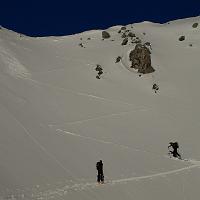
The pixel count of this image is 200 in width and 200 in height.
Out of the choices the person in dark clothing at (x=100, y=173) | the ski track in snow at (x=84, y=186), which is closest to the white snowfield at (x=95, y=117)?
the ski track in snow at (x=84, y=186)

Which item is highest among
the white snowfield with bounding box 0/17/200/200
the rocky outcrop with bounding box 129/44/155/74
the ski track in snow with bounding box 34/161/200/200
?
the rocky outcrop with bounding box 129/44/155/74

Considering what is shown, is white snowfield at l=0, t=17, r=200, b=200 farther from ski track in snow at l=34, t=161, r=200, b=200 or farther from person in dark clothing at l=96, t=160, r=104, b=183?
person in dark clothing at l=96, t=160, r=104, b=183

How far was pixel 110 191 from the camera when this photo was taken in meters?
22.7

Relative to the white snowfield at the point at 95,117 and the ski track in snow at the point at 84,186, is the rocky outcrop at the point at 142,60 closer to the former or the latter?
the white snowfield at the point at 95,117

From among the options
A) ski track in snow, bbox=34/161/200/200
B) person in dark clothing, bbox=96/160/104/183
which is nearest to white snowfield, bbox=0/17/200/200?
ski track in snow, bbox=34/161/200/200

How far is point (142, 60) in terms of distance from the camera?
4172 centimetres

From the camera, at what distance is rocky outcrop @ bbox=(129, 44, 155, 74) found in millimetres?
41531

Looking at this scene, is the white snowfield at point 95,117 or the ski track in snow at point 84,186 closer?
the ski track in snow at point 84,186

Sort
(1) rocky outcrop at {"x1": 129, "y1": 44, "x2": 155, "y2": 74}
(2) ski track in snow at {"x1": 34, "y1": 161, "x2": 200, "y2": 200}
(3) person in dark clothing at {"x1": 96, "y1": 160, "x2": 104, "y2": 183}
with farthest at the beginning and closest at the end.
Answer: (1) rocky outcrop at {"x1": 129, "y1": 44, "x2": 155, "y2": 74}, (3) person in dark clothing at {"x1": 96, "y1": 160, "x2": 104, "y2": 183}, (2) ski track in snow at {"x1": 34, "y1": 161, "x2": 200, "y2": 200}

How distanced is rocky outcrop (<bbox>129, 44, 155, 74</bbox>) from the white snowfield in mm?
556

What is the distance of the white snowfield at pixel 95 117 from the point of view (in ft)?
76.7

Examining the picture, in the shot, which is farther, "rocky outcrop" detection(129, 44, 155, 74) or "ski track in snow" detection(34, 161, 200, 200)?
"rocky outcrop" detection(129, 44, 155, 74)

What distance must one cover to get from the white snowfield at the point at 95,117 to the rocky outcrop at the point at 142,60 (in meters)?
0.56

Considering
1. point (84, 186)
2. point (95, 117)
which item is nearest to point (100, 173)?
point (84, 186)
